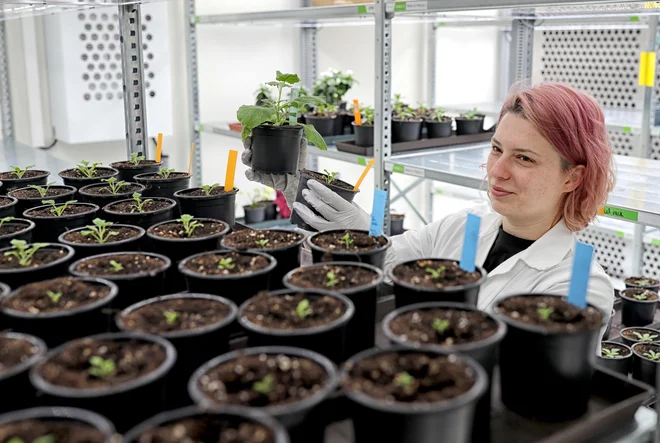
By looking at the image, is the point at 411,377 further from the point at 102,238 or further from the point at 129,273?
the point at 102,238

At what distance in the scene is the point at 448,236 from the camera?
176 centimetres

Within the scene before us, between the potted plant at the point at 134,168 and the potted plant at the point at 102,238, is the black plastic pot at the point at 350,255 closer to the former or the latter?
the potted plant at the point at 102,238

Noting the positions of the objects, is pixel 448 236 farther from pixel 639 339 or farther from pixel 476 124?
pixel 476 124

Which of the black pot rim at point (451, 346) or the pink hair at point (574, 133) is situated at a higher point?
the pink hair at point (574, 133)

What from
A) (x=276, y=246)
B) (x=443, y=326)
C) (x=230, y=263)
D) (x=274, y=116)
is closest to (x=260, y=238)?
(x=276, y=246)

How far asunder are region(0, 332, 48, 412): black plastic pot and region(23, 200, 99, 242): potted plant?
1.94ft

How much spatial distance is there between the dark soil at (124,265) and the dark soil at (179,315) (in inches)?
5.7

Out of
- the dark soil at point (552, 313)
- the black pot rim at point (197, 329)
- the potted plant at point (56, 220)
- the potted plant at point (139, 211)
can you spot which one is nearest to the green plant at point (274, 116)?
the potted plant at point (139, 211)

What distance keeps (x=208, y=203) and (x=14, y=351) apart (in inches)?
30.2

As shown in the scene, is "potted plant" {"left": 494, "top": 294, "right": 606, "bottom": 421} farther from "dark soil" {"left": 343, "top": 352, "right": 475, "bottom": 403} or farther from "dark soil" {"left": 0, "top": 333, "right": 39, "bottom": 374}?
"dark soil" {"left": 0, "top": 333, "right": 39, "bottom": 374}

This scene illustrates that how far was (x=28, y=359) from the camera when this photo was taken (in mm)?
753

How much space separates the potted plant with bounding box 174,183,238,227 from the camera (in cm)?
150

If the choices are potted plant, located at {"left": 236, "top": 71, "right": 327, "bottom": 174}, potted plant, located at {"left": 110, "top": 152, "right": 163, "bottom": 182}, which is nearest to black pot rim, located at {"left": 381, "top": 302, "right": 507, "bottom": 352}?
potted plant, located at {"left": 236, "top": 71, "right": 327, "bottom": 174}

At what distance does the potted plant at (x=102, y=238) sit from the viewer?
118cm
